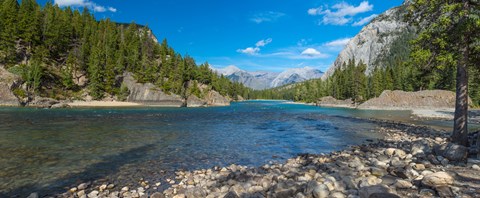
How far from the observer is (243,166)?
47.1 ft

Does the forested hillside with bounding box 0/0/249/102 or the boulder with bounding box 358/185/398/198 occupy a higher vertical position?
the forested hillside with bounding box 0/0/249/102

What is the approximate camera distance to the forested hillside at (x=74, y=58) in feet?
280

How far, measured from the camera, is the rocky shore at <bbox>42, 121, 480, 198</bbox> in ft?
23.2

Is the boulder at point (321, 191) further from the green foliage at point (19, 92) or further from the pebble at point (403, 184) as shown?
the green foliage at point (19, 92)

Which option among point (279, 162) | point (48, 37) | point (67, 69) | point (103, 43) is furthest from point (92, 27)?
point (279, 162)

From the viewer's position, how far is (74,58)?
103000 mm

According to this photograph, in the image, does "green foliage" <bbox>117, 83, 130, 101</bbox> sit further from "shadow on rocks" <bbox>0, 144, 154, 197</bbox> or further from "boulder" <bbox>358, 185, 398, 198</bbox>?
"boulder" <bbox>358, 185, 398, 198</bbox>

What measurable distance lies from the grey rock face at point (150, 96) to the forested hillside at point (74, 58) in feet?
11.3

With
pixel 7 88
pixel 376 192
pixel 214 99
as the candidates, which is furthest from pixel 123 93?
pixel 376 192

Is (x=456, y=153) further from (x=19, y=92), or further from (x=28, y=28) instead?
(x=28, y=28)

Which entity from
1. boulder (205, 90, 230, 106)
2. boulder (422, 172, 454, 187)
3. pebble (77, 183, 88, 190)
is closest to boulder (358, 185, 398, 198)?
boulder (422, 172, 454, 187)

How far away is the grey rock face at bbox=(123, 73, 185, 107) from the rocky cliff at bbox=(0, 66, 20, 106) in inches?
1427

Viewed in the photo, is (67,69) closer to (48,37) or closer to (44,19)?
(48,37)

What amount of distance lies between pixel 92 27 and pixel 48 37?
27830 mm
